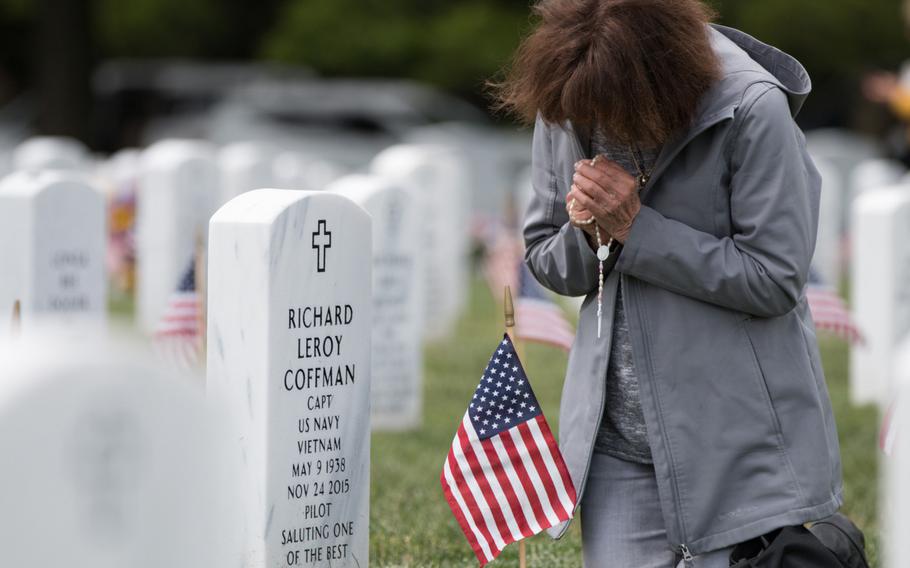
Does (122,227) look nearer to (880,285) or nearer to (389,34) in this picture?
(880,285)

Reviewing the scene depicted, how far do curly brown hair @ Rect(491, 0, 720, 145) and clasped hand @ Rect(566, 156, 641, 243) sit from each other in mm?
109

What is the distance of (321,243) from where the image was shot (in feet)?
15.2

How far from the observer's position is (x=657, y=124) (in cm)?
375

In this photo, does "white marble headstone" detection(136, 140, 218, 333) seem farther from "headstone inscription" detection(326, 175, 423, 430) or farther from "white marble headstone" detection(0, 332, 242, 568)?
"white marble headstone" detection(0, 332, 242, 568)

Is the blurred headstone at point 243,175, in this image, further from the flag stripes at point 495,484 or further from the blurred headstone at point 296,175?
the flag stripes at point 495,484

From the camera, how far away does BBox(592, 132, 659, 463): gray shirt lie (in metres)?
4.00

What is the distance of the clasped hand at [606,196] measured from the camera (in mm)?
3873

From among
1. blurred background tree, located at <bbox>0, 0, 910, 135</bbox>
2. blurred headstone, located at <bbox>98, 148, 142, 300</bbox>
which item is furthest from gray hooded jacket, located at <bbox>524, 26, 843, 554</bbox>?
blurred background tree, located at <bbox>0, 0, 910, 135</bbox>

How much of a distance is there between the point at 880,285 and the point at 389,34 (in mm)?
19586

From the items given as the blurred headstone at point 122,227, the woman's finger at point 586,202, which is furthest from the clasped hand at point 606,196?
the blurred headstone at point 122,227

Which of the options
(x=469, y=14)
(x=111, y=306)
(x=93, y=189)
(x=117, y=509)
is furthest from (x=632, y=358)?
(x=469, y=14)

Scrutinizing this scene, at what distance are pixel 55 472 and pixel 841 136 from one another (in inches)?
1060

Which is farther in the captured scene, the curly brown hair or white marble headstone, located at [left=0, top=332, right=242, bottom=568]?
the curly brown hair

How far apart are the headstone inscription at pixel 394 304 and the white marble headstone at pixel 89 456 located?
251 inches
